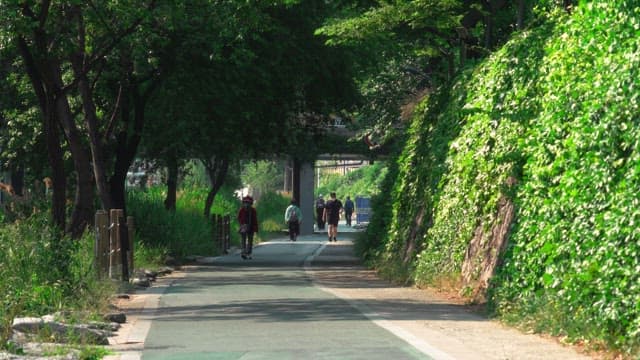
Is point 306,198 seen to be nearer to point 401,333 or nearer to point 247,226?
point 247,226

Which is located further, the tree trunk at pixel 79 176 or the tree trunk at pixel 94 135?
the tree trunk at pixel 94 135

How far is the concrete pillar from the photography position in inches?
2982

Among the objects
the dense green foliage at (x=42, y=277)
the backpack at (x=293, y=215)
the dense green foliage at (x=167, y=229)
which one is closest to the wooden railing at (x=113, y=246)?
the dense green foliage at (x=42, y=277)

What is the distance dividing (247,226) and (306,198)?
37.6 meters

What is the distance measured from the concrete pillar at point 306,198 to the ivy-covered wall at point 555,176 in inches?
1985

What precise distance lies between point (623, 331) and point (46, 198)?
23.6 m

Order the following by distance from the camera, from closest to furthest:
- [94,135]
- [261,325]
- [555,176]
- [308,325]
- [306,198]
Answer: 1. [555,176]
2. [308,325]
3. [261,325]
4. [94,135]
5. [306,198]

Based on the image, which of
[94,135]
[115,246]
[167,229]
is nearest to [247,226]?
[167,229]

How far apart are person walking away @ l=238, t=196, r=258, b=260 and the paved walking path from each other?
1123 centimetres

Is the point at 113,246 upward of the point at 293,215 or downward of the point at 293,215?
downward

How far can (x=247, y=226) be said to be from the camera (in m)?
39.8

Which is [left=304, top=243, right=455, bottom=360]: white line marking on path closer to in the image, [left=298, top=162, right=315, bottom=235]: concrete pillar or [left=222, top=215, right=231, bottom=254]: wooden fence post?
[left=222, top=215, right=231, bottom=254]: wooden fence post

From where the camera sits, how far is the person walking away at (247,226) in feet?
131

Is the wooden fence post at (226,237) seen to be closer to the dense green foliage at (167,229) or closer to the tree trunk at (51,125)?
the dense green foliage at (167,229)
